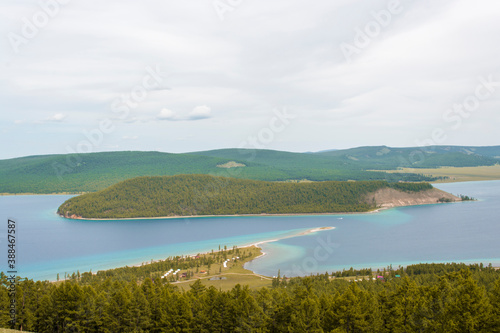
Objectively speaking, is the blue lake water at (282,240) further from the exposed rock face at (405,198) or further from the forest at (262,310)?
the forest at (262,310)

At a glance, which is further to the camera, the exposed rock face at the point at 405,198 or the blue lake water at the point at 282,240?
the exposed rock face at the point at 405,198

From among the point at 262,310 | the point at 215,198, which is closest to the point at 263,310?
the point at 262,310

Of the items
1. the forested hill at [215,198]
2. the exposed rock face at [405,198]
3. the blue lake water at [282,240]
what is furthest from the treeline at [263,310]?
the exposed rock face at [405,198]

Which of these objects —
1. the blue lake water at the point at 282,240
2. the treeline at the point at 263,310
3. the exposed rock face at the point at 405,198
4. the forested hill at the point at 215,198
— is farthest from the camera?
the exposed rock face at the point at 405,198

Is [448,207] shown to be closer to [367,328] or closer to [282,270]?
[282,270]

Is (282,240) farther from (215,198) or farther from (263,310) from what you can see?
(215,198)

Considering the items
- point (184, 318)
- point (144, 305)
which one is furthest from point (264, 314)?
point (144, 305)

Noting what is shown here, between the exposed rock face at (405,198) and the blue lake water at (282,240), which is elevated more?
the exposed rock face at (405,198)
